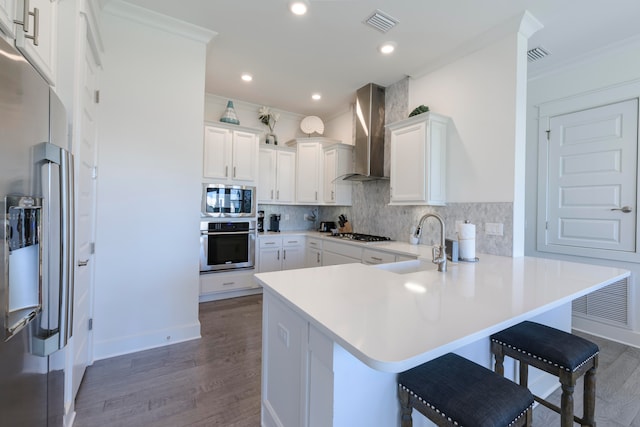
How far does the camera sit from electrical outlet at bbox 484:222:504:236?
2.50 m

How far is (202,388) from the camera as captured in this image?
1.96m

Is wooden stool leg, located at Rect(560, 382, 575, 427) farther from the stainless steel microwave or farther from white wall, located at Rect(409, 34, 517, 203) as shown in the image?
the stainless steel microwave

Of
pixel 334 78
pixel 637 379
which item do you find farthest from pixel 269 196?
pixel 637 379

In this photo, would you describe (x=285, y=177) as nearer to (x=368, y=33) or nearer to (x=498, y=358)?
(x=368, y=33)

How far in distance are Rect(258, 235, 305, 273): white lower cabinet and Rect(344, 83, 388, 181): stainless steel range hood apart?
1.46 meters

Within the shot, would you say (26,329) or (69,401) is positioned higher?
(26,329)

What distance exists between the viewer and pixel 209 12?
2.40 m

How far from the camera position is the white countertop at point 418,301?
2.65ft

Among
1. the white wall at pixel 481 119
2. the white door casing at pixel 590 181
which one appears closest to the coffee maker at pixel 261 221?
the white wall at pixel 481 119

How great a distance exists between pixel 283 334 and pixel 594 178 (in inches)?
137

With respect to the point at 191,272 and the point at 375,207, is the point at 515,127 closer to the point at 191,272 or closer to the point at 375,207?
the point at 375,207

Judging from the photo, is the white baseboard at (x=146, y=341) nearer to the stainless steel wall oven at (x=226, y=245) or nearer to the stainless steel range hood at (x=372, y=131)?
the stainless steel wall oven at (x=226, y=245)

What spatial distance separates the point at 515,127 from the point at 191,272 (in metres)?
3.18

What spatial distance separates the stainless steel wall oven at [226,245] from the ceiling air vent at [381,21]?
8.75 ft
